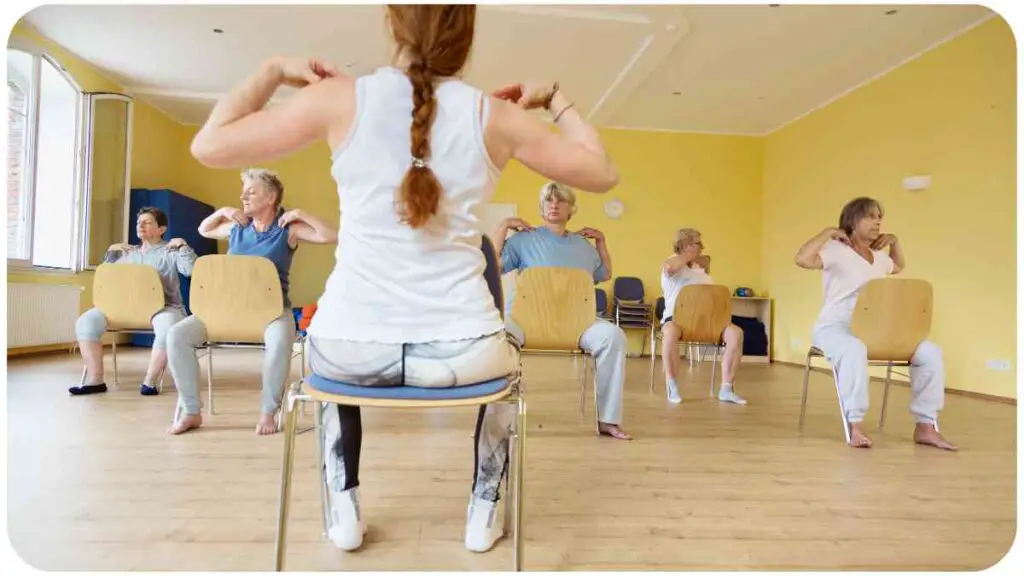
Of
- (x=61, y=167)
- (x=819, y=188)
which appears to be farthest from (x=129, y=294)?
(x=819, y=188)

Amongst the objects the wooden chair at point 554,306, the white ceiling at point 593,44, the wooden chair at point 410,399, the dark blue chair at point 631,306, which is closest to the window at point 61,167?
the white ceiling at point 593,44

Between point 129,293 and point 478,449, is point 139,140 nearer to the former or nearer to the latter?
point 129,293

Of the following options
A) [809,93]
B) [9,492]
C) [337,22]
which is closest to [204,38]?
[337,22]

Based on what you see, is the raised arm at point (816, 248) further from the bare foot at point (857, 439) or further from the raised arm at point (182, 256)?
the raised arm at point (182, 256)

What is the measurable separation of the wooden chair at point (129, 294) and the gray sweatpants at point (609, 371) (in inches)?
74.9

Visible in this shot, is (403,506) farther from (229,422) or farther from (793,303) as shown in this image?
(793,303)

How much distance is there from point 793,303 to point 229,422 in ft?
19.7

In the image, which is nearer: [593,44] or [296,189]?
[593,44]

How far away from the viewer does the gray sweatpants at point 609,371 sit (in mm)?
2578

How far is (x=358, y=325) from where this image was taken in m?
1.10

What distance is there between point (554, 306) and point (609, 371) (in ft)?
1.24

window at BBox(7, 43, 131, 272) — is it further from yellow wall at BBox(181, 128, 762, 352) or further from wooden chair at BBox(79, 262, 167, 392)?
wooden chair at BBox(79, 262, 167, 392)

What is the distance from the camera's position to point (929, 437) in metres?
2.55

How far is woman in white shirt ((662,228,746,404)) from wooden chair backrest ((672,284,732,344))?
50 millimetres
